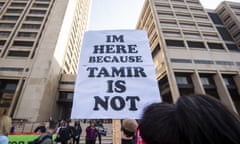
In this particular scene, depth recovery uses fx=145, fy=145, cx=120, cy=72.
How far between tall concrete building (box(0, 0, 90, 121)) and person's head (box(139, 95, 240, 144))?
20740 millimetres

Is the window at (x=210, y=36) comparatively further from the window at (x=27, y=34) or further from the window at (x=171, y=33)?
the window at (x=27, y=34)

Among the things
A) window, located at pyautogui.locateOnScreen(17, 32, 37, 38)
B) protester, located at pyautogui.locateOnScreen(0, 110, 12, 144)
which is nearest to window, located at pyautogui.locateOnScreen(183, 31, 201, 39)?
window, located at pyautogui.locateOnScreen(17, 32, 37, 38)

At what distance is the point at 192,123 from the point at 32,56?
27.6m

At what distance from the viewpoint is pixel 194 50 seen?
24.6 m

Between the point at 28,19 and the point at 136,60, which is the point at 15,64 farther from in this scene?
the point at 136,60

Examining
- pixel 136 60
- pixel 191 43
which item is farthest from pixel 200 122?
pixel 191 43

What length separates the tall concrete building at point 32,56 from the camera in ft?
63.9

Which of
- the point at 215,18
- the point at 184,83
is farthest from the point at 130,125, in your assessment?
the point at 215,18

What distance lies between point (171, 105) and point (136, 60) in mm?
1751

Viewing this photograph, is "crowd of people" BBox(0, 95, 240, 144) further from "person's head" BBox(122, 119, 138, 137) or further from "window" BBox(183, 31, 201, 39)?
"window" BBox(183, 31, 201, 39)

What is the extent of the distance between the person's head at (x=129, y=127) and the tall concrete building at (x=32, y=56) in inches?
752

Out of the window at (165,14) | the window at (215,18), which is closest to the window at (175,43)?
the window at (165,14)

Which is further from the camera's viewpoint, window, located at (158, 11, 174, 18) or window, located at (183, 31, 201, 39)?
window, located at (158, 11, 174, 18)

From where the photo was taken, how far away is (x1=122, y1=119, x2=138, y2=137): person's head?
7.56 ft
